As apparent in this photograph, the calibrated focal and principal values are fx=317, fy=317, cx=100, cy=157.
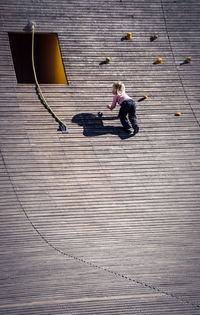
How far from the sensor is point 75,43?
877 centimetres

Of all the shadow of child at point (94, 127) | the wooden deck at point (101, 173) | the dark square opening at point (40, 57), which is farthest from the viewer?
the dark square opening at point (40, 57)

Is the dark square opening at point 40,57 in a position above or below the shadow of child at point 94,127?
above

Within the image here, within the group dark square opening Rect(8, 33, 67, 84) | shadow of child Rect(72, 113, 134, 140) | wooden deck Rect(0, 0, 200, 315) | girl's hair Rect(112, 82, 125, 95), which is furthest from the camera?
dark square opening Rect(8, 33, 67, 84)

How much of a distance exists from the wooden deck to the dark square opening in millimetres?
659

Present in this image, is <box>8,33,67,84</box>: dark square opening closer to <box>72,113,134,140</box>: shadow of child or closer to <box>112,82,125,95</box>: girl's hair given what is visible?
<box>72,113,134,140</box>: shadow of child

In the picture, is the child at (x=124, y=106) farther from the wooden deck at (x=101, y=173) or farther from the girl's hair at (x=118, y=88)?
the wooden deck at (x=101, y=173)

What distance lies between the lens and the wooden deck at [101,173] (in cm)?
652

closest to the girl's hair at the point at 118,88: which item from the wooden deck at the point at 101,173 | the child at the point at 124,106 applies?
the child at the point at 124,106

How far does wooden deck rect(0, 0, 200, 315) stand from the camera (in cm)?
652

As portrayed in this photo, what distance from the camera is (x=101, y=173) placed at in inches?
292

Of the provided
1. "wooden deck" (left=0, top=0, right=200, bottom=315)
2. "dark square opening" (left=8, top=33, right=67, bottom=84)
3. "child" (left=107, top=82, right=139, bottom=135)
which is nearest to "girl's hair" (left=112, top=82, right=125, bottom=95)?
"child" (left=107, top=82, right=139, bottom=135)

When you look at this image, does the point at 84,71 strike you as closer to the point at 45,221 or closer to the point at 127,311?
the point at 45,221

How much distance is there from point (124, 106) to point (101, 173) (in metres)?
1.68

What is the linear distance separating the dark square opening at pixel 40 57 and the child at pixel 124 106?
7.41 feet
